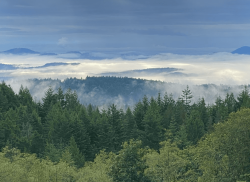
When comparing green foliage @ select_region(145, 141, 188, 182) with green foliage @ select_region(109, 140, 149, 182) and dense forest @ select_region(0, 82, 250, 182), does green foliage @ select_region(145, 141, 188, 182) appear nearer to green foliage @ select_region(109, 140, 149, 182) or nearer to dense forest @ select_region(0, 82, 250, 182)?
dense forest @ select_region(0, 82, 250, 182)

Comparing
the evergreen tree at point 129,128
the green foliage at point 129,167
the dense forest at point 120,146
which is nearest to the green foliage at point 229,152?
the dense forest at point 120,146

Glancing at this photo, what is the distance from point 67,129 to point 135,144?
5981 centimetres

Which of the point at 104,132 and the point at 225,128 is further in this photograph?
the point at 104,132

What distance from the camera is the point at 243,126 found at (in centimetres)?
4697

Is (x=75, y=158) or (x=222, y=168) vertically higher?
(x=222, y=168)

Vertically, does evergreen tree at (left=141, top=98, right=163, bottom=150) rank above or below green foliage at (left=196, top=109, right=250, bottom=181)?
below

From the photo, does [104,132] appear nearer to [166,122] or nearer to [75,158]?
[75,158]

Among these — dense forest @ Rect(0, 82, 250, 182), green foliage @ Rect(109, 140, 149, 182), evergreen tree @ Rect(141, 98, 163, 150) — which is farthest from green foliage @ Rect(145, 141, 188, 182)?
evergreen tree @ Rect(141, 98, 163, 150)

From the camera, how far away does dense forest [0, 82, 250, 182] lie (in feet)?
146

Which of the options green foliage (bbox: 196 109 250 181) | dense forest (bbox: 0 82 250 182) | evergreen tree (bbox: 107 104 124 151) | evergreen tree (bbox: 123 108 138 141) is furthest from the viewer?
evergreen tree (bbox: 123 108 138 141)

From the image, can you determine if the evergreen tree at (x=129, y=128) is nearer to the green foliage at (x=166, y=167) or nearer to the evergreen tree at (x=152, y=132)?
the evergreen tree at (x=152, y=132)

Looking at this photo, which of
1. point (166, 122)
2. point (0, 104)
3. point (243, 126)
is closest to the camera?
point (243, 126)

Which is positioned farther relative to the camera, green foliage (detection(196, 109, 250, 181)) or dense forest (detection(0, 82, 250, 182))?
dense forest (detection(0, 82, 250, 182))

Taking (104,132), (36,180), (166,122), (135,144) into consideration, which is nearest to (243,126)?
(135,144)
